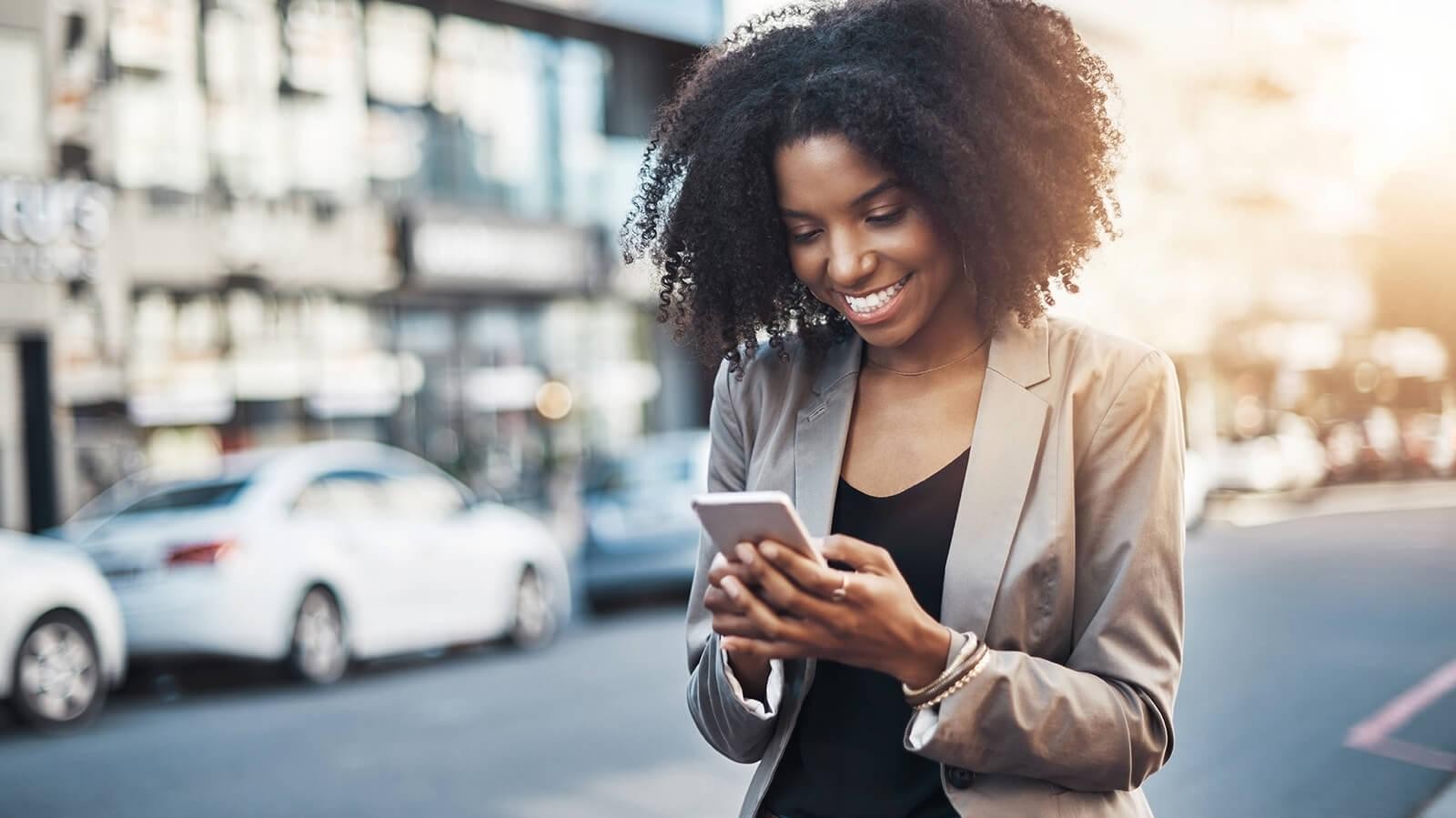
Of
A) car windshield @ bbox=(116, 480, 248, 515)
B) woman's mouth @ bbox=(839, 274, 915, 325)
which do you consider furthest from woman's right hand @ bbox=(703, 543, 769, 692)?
car windshield @ bbox=(116, 480, 248, 515)

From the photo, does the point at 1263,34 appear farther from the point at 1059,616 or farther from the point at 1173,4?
the point at 1059,616

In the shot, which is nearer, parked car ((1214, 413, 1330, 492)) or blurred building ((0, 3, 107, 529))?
blurred building ((0, 3, 107, 529))

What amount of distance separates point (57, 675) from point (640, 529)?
6.26 meters

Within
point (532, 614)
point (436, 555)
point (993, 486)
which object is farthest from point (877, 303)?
point (532, 614)

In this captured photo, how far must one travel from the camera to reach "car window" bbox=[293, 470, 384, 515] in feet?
36.2

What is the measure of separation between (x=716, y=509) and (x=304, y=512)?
31.7ft

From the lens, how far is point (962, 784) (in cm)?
186

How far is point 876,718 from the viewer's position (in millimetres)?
1976

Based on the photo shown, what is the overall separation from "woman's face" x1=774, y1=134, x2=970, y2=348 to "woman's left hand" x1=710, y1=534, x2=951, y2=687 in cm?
42

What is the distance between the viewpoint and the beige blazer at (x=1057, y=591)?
5.85 feet

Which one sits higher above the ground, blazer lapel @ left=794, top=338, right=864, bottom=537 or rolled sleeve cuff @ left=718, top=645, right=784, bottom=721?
blazer lapel @ left=794, top=338, right=864, bottom=537

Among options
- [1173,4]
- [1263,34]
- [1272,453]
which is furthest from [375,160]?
[1263,34]

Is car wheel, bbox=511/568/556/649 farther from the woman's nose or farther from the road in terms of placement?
the woman's nose

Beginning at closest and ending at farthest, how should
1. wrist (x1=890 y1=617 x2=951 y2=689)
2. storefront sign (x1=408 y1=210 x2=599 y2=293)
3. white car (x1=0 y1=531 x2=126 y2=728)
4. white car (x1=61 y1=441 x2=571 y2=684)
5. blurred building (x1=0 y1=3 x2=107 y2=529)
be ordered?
wrist (x1=890 y1=617 x2=951 y2=689)
white car (x1=0 y1=531 x2=126 y2=728)
white car (x1=61 y1=441 x2=571 y2=684)
blurred building (x1=0 y1=3 x2=107 y2=529)
storefront sign (x1=408 y1=210 x2=599 y2=293)
